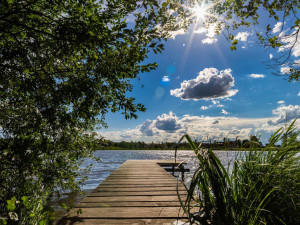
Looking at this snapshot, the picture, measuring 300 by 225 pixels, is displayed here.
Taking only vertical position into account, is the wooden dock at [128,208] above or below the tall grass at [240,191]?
below

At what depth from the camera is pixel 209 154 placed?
1606mm

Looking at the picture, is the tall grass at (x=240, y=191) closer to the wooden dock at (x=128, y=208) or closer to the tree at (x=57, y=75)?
the wooden dock at (x=128, y=208)

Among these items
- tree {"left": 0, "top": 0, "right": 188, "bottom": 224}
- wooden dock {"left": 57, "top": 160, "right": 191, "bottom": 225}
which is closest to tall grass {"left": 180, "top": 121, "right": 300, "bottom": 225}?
wooden dock {"left": 57, "top": 160, "right": 191, "bottom": 225}

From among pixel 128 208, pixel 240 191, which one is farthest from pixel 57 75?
pixel 240 191

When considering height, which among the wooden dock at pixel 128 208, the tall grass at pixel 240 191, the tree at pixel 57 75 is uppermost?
the tree at pixel 57 75

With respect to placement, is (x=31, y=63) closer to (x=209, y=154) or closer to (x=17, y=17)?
(x=17, y=17)

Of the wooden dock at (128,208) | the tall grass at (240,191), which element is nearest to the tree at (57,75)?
the wooden dock at (128,208)

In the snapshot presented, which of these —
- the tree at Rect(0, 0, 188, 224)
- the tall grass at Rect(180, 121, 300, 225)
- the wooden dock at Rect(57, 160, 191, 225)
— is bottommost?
the wooden dock at Rect(57, 160, 191, 225)

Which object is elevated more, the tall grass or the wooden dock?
the tall grass

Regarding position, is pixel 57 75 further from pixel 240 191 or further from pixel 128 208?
pixel 240 191

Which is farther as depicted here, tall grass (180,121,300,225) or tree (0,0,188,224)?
tree (0,0,188,224)

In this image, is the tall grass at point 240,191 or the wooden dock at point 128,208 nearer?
the tall grass at point 240,191

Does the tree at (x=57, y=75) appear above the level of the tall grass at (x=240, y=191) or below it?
above

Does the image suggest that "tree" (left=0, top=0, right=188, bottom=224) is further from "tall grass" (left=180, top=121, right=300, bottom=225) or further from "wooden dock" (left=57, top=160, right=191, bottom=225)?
"tall grass" (left=180, top=121, right=300, bottom=225)
